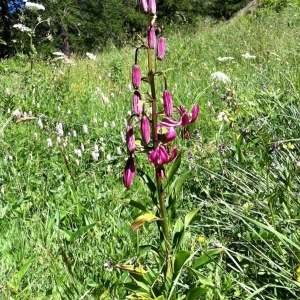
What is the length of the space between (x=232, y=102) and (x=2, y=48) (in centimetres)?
2483

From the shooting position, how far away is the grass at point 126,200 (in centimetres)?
152

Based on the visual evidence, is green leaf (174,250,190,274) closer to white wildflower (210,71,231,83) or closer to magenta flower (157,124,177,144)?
magenta flower (157,124,177,144)

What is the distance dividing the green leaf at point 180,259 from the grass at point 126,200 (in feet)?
0.17

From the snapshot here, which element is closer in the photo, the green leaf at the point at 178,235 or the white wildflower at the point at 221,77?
the green leaf at the point at 178,235

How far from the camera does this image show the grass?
152 cm

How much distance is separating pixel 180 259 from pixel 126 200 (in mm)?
247

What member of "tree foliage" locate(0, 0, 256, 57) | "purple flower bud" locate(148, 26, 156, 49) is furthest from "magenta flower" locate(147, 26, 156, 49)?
"tree foliage" locate(0, 0, 256, 57)

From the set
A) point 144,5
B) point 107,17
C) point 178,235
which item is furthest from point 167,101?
point 107,17

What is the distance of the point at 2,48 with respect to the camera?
25.1 metres

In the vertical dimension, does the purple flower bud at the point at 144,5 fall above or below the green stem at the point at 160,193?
above

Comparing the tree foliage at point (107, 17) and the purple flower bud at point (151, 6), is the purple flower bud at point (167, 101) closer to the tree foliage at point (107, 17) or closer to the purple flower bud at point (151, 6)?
the purple flower bud at point (151, 6)

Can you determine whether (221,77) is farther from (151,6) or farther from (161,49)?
(151,6)

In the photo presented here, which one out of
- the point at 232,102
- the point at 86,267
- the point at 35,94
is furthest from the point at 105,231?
the point at 35,94

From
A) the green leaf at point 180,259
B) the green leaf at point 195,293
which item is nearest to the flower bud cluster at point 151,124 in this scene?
the green leaf at point 180,259
